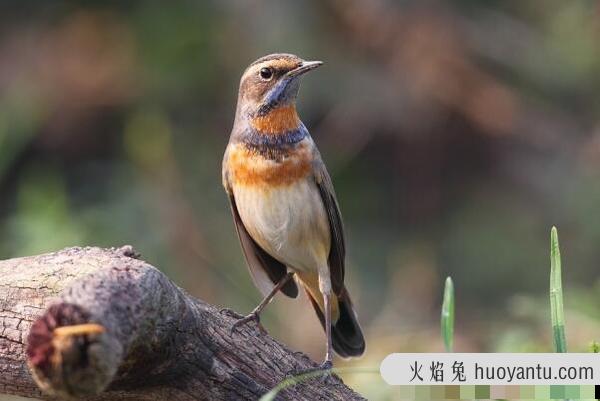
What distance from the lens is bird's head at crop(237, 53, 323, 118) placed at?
4.05 m

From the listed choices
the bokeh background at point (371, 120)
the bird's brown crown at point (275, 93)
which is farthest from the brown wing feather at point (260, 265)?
the bokeh background at point (371, 120)

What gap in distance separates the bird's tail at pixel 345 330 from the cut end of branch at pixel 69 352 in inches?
74.1

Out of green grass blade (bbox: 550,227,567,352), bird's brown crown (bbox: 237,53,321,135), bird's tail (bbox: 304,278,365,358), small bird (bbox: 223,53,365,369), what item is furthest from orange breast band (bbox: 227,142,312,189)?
green grass blade (bbox: 550,227,567,352)

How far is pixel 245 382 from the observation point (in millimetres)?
3242

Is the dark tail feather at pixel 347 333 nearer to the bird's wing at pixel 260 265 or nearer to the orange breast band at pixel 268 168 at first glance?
the bird's wing at pixel 260 265

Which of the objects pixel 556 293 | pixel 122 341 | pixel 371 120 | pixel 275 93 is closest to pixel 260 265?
pixel 275 93

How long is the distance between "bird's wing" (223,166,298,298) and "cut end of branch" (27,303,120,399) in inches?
64.9

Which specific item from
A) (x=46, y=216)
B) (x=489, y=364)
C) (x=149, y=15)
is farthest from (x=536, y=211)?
(x=489, y=364)

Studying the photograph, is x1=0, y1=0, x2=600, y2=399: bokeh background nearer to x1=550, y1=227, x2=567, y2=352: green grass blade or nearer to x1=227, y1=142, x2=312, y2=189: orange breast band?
x1=227, y1=142, x2=312, y2=189: orange breast band

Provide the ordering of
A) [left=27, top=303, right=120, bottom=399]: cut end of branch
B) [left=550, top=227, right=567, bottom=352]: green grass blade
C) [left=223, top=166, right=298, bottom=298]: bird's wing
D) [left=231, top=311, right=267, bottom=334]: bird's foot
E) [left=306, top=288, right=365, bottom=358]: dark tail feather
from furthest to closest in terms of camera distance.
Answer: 1. [left=306, top=288, right=365, bottom=358]: dark tail feather
2. [left=223, top=166, right=298, bottom=298]: bird's wing
3. [left=231, top=311, right=267, bottom=334]: bird's foot
4. [left=550, top=227, right=567, bottom=352]: green grass blade
5. [left=27, top=303, right=120, bottom=399]: cut end of branch

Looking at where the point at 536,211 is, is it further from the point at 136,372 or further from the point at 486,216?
the point at 136,372

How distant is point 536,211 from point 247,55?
2282 mm

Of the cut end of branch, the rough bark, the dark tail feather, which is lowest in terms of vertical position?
the cut end of branch

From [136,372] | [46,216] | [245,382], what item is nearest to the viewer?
[136,372]
